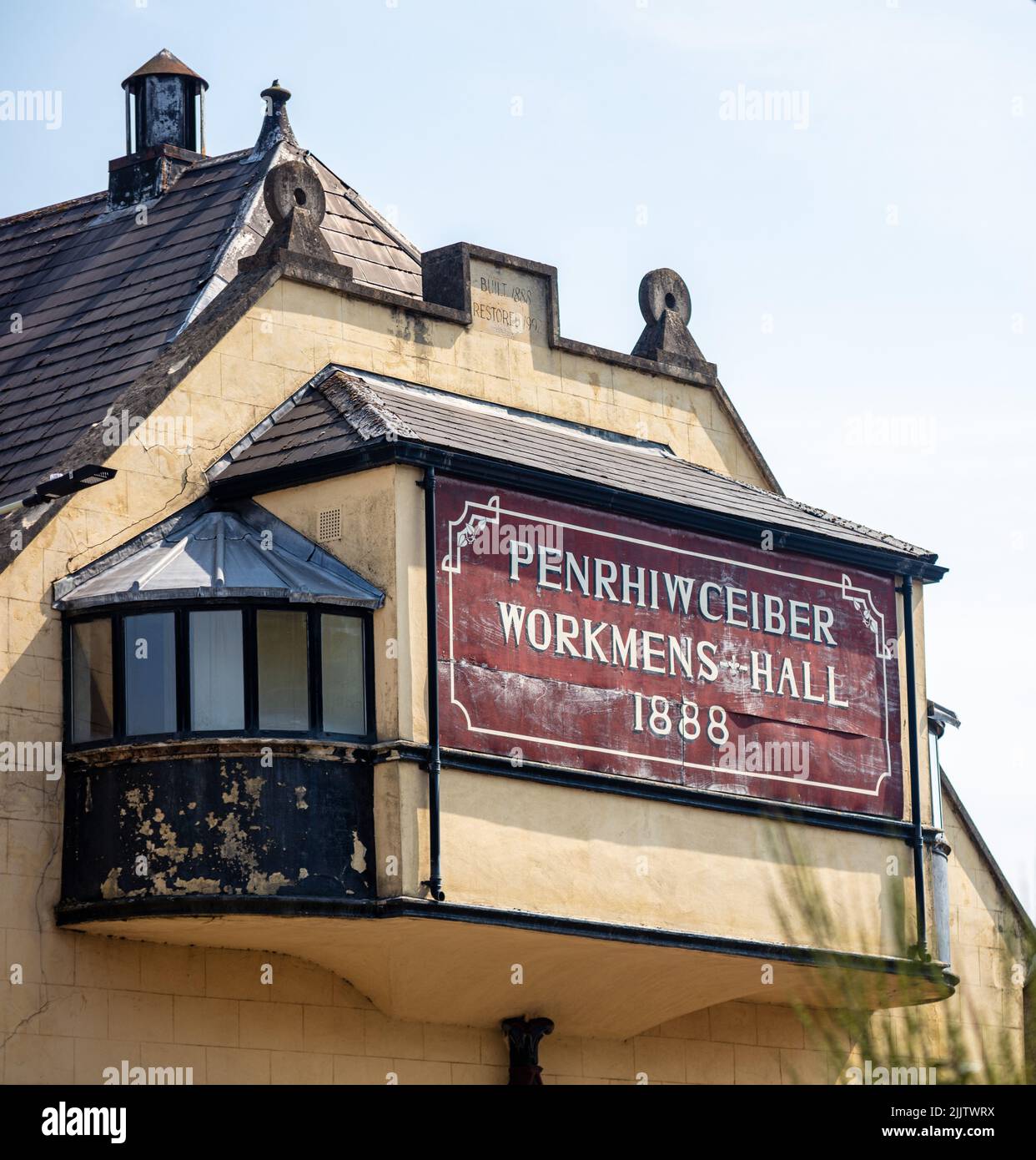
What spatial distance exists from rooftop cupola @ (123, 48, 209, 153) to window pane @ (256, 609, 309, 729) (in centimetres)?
1112

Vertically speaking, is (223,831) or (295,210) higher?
(295,210)

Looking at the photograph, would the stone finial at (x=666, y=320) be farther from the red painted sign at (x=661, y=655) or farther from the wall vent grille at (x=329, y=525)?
the wall vent grille at (x=329, y=525)

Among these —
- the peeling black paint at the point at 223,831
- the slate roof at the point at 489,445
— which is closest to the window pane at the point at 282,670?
the peeling black paint at the point at 223,831

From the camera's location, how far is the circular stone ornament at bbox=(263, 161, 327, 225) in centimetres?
2148

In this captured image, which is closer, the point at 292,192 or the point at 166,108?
the point at 292,192

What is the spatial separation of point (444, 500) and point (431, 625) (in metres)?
1.13

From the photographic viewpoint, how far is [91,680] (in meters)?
19.0

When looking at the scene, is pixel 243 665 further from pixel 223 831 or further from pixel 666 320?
pixel 666 320

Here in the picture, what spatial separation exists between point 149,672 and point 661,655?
16.0 feet
